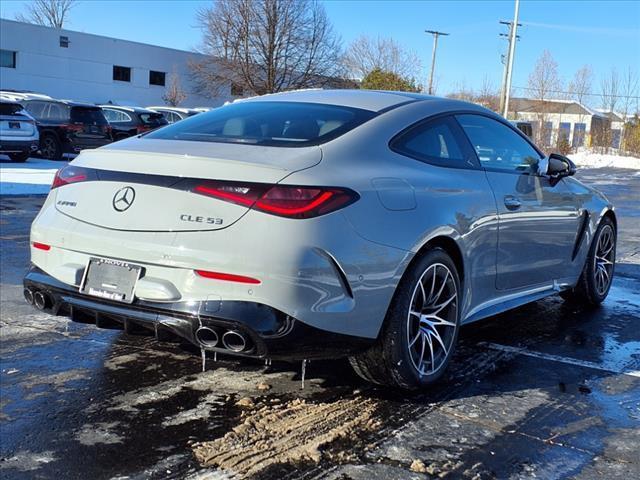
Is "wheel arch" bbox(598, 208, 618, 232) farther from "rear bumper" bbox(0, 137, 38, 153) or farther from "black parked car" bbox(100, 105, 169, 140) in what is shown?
"black parked car" bbox(100, 105, 169, 140)

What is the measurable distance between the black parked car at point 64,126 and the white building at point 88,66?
23.5 meters

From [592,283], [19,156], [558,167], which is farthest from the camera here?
[19,156]

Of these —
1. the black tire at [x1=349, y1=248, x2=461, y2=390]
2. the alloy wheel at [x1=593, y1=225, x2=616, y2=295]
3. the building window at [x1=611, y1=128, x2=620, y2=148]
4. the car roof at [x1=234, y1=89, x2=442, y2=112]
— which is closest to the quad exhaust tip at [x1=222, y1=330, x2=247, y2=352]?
the black tire at [x1=349, y1=248, x2=461, y2=390]

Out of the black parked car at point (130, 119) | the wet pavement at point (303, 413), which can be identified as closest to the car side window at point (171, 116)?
the black parked car at point (130, 119)

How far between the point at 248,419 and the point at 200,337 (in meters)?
0.53

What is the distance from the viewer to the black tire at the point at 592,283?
224 inches

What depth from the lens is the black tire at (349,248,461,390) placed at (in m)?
3.46

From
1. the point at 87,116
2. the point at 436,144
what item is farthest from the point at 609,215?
the point at 87,116

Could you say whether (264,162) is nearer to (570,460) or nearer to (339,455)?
(339,455)

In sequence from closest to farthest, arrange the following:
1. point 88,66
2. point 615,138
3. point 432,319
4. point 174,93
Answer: point 432,319 → point 88,66 → point 174,93 → point 615,138

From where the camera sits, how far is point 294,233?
3.02 metres

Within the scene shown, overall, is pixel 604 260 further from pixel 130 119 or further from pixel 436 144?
pixel 130 119

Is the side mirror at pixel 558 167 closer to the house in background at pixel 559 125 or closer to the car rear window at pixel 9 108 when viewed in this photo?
the car rear window at pixel 9 108

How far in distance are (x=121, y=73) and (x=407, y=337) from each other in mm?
46860
